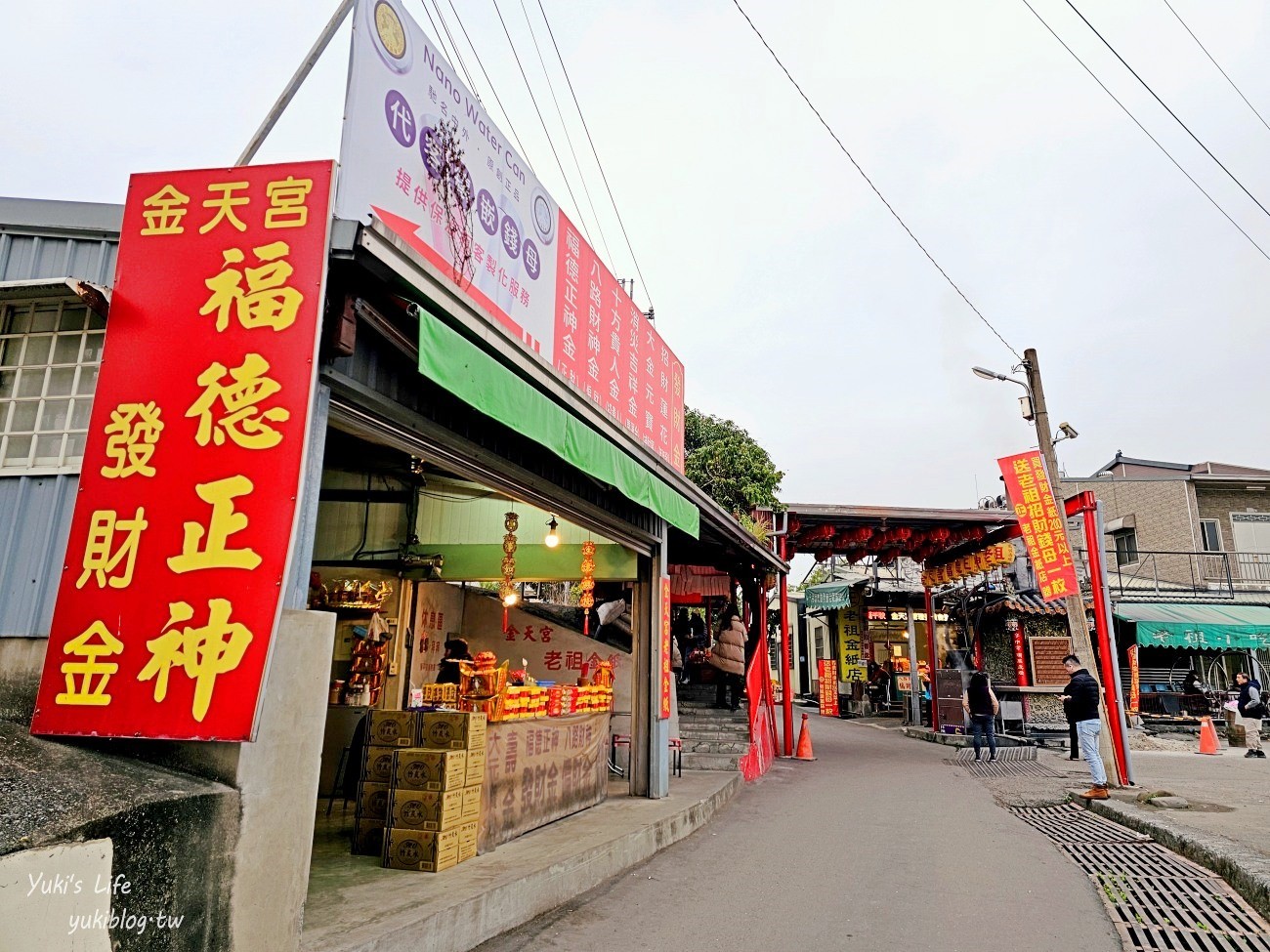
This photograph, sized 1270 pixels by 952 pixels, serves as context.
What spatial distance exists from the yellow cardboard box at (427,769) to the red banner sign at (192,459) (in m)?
2.38

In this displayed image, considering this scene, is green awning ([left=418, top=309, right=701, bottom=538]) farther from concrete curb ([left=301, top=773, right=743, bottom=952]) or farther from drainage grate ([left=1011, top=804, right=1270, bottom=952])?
drainage grate ([left=1011, top=804, right=1270, bottom=952])

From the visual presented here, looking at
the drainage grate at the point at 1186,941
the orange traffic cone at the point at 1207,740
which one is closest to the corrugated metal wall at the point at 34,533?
the drainage grate at the point at 1186,941

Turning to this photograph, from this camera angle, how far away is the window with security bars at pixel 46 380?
4.32 meters

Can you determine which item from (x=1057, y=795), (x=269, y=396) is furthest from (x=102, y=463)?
(x=1057, y=795)

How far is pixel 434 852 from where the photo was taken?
559 centimetres

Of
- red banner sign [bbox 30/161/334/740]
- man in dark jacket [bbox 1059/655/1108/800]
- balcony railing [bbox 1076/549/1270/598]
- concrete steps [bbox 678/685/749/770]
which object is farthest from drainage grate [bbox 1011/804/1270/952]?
balcony railing [bbox 1076/549/1270/598]

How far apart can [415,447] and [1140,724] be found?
2032cm

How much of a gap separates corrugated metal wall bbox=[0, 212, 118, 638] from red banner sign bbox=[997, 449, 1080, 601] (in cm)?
1183

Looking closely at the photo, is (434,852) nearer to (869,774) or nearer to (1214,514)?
(869,774)

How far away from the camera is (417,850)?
5.64 meters

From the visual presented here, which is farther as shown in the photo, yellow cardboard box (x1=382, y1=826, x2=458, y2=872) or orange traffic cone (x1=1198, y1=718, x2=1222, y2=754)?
orange traffic cone (x1=1198, y1=718, x2=1222, y2=754)

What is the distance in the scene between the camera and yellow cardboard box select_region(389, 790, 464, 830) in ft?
18.6

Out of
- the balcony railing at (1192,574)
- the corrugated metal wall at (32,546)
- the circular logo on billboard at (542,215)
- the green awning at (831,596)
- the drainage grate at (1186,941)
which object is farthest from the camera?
the green awning at (831,596)

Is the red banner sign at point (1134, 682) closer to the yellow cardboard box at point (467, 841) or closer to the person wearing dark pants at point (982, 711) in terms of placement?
the person wearing dark pants at point (982, 711)
